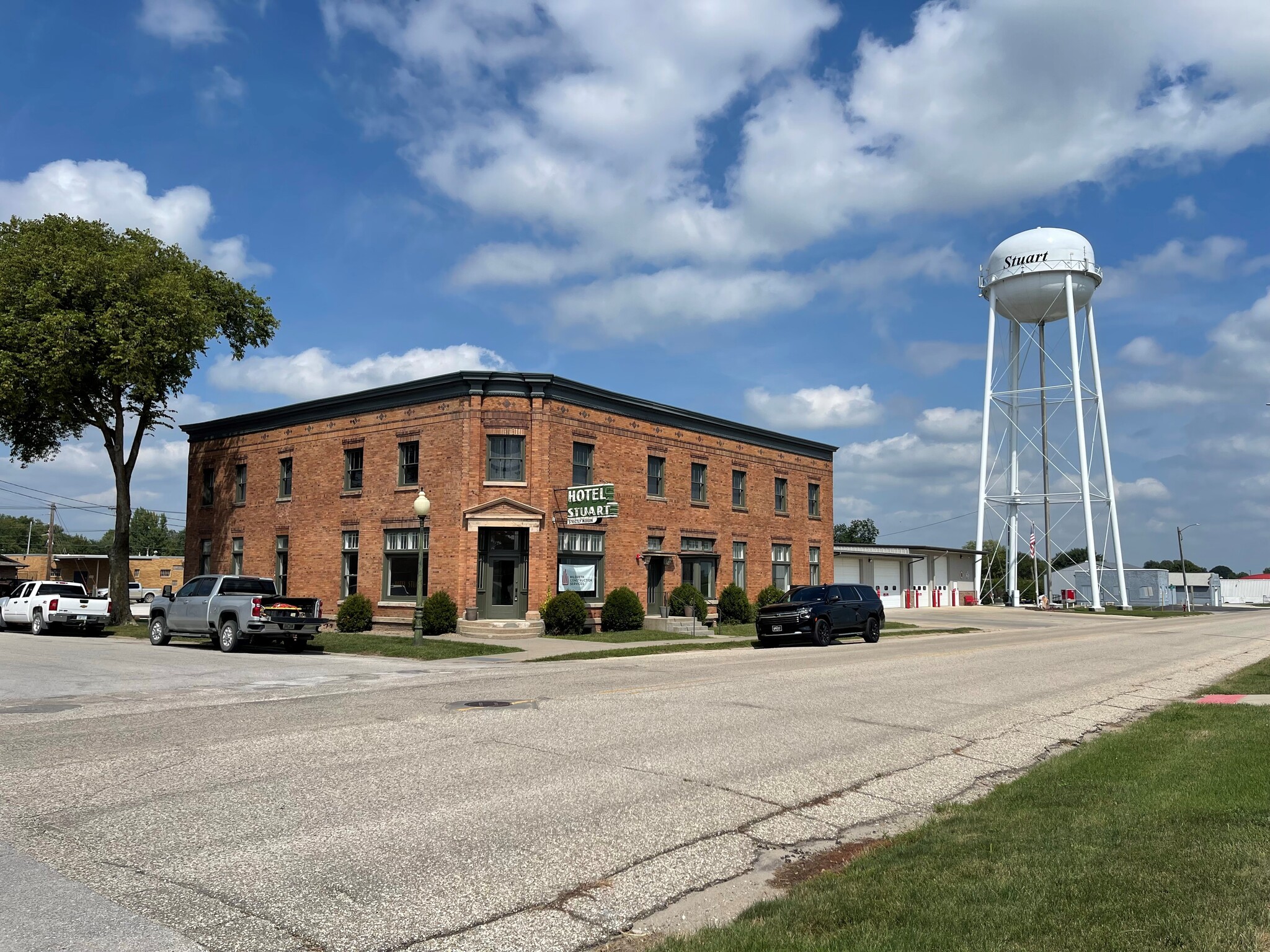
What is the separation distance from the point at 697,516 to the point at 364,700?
82.5 ft

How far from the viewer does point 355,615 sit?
31594mm

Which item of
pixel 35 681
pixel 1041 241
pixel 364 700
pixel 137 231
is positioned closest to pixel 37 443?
pixel 137 231

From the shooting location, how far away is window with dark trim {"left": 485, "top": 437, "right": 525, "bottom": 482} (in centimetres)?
3111

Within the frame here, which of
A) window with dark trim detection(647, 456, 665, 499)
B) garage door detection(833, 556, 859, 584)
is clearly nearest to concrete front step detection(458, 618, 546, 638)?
window with dark trim detection(647, 456, 665, 499)

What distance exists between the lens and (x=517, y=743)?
10.1 metres

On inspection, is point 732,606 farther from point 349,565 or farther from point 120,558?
point 120,558

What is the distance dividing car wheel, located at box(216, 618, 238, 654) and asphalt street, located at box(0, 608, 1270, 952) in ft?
20.6

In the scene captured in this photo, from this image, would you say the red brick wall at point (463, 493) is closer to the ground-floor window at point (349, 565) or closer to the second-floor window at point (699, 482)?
the ground-floor window at point (349, 565)

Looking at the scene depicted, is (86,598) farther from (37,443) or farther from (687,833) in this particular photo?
(687,833)

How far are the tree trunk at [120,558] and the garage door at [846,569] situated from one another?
38.9 m

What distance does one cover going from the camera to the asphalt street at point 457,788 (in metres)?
5.23

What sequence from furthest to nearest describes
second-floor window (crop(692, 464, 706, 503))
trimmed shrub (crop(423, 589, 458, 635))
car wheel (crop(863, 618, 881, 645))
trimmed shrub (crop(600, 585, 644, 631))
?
second-floor window (crop(692, 464, 706, 503)), trimmed shrub (crop(600, 585, 644, 631)), car wheel (crop(863, 618, 881, 645)), trimmed shrub (crop(423, 589, 458, 635))

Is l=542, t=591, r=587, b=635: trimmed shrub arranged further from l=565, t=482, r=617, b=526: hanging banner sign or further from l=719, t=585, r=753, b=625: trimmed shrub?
l=719, t=585, r=753, b=625: trimmed shrub

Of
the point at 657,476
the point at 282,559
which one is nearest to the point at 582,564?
the point at 657,476
